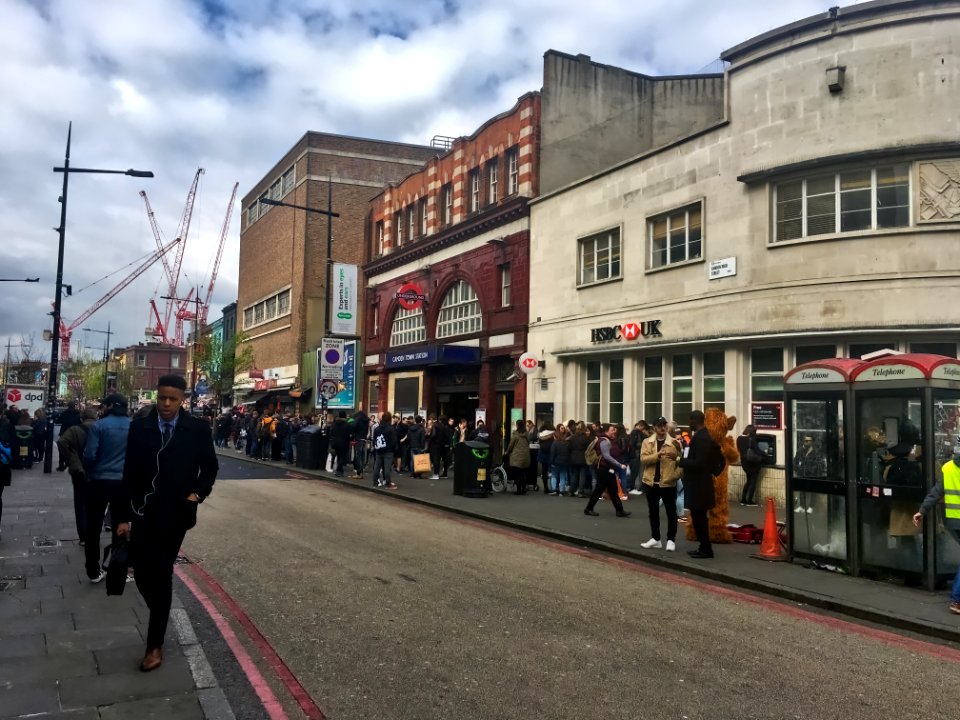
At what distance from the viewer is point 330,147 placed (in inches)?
1793

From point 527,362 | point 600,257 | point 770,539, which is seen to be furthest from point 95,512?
point 600,257

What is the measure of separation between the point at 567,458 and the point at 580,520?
4052 millimetres

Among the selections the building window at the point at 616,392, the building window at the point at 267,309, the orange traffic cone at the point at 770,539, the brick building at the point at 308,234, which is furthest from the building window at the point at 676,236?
the building window at the point at 267,309

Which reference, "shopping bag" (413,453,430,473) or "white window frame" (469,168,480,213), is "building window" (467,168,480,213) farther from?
"shopping bag" (413,453,430,473)

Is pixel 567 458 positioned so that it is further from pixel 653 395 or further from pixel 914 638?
pixel 914 638

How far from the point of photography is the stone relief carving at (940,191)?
46.3 ft

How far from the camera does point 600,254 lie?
68.9 ft

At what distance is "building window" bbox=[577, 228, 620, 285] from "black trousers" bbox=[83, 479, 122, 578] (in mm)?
14885

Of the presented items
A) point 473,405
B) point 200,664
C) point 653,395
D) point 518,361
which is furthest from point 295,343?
point 200,664

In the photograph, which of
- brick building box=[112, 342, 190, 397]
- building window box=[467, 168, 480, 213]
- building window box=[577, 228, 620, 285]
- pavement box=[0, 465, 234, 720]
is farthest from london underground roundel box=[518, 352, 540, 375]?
brick building box=[112, 342, 190, 397]

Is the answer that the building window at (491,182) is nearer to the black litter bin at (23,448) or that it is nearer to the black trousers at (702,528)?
the black litter bin at (23,448)

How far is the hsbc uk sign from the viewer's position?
18.5m

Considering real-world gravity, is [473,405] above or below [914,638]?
above

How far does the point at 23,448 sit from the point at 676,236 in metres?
18.5
